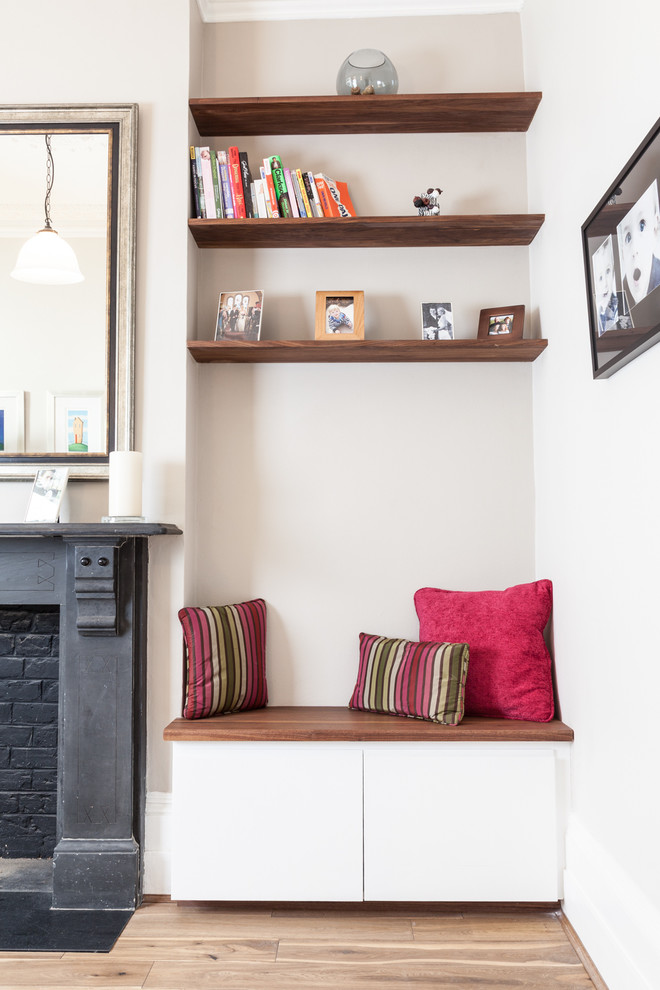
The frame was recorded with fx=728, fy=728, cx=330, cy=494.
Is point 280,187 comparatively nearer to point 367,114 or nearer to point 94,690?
point 367,114

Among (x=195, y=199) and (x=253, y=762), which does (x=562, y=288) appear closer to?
(x=195, y=199)

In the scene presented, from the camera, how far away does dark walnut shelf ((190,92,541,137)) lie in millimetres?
2381

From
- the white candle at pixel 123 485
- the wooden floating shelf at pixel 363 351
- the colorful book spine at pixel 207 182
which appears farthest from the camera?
the colorful book spine at pixel 207 182

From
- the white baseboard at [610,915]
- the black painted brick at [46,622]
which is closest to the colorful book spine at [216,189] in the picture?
the black painted brick at [46,622]

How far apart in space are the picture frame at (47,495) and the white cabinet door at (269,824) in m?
0.83

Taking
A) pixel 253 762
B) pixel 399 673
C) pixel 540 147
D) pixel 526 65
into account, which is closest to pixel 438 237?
pixel 540 147

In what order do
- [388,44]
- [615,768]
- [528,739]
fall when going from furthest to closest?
[388,44]
[528,739]
[615,768]

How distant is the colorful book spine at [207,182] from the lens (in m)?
2.41

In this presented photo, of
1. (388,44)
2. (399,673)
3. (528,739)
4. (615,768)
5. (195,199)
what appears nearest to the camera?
(615,768)

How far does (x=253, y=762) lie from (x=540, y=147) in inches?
84.4

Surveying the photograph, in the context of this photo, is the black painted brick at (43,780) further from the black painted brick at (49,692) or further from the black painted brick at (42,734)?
the black painted brick at (49,692)

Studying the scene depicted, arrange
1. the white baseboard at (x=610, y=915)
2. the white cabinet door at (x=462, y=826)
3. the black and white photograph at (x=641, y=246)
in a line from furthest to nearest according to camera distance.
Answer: the white cabinet door at (x=462, y=826) < the white baseboard at (x=610, y=915) < the black and white photograph at (x=641, y=246)

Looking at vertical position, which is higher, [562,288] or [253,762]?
[562,288]

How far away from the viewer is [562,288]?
215cm
